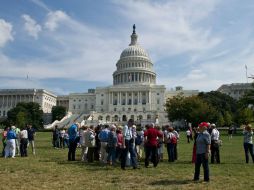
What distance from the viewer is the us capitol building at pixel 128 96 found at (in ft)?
423

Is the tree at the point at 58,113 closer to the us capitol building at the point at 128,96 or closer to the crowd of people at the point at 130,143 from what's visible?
the us capitol building at the point at 128,96

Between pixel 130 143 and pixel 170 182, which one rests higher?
pixel 130 143

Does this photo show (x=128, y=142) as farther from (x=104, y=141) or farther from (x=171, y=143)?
(x=171, y=143)

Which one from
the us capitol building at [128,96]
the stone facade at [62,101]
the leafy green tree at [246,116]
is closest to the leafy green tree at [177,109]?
the leafy green tree at [246,116]

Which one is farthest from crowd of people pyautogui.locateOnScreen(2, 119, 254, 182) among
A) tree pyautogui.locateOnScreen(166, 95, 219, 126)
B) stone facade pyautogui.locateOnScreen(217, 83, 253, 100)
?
stone facade pyautogui.locateOnScreen(217, 83, 253, 100)

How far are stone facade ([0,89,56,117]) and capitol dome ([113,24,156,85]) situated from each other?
34176 millimetres

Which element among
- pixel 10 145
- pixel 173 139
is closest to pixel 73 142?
pixel 10 145

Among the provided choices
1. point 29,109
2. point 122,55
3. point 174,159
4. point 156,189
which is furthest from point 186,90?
point 156,189

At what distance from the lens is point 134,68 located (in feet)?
476

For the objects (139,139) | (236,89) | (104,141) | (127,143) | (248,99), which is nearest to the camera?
(127,143)

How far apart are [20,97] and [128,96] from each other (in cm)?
5365

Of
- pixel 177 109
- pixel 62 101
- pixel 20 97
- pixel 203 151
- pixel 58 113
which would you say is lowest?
pixel 203 151

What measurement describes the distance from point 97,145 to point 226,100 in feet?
294

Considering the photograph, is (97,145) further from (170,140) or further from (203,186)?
(203,186)
